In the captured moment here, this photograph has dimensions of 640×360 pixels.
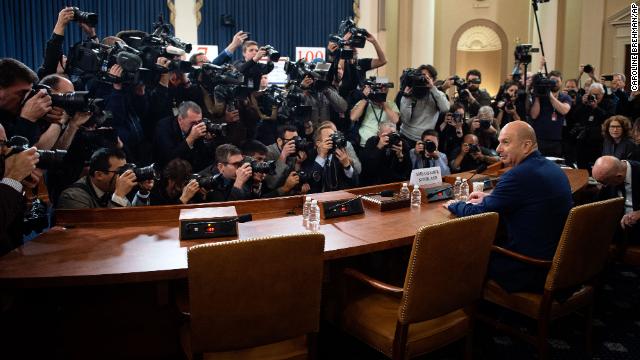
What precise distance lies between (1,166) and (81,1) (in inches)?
299

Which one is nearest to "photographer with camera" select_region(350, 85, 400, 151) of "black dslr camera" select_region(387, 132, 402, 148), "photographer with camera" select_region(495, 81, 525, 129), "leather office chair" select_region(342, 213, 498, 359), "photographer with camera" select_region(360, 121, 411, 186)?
"photographer with camera" select_region(360, 121, 411, 186)

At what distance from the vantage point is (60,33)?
321 cm

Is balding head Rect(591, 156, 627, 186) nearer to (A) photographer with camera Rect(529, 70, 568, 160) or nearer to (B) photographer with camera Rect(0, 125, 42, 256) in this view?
(A) photographer with camera Rect(529, 70, 568, 160)

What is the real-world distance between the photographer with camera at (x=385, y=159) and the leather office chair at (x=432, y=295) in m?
1.81

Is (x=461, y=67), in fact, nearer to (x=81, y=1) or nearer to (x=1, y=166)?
(x=81, y=1)

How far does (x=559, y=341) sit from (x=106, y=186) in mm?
2370

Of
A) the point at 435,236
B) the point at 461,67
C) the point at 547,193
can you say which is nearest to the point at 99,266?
the point at 435,236

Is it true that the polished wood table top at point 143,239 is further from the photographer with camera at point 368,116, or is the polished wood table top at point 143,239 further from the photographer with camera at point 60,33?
the photographer with camera at point 368,116

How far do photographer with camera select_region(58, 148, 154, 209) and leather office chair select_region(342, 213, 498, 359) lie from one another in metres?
1.14

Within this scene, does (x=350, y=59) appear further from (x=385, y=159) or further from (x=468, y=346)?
(x=468, y=346)

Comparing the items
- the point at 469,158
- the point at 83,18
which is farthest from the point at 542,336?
the point at 83,18

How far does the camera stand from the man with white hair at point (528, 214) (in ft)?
7.80

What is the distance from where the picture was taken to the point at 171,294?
1937 mm

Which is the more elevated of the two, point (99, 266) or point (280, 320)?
point (99, 266)
